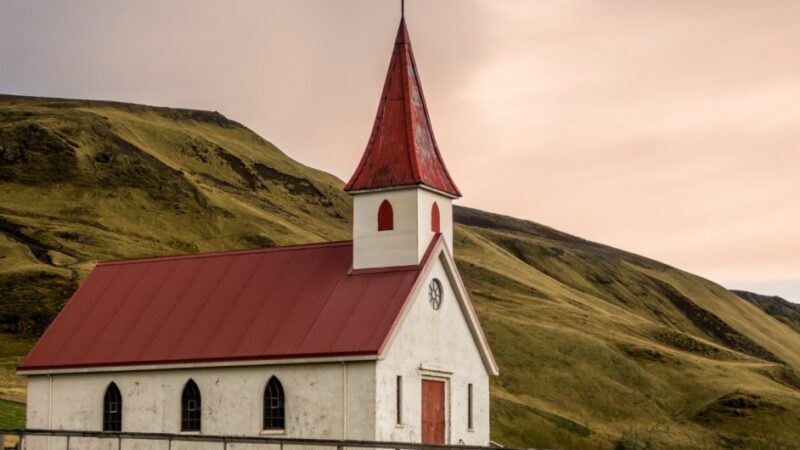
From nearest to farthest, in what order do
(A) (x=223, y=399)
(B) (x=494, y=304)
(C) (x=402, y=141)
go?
(A) (x=223, y=399) < (C) (x=402, y=141) < (B) (x=494, y=304)

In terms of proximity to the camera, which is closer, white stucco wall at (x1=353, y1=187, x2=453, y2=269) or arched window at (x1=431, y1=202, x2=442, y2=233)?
white stucco wall at (x1=353, y1=187, x2=453, y2=269)

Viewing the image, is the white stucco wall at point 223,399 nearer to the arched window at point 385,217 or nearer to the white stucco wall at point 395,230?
the white stucco wall at point 395,230

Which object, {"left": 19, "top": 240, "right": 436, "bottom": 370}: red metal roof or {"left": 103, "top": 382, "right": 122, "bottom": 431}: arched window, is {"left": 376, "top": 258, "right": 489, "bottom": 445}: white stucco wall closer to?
{"left": 19, "top": 240, "right": 436, "bottom": 370}: red metal roof

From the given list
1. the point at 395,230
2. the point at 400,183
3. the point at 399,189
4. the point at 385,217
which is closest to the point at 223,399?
the point at 395,230

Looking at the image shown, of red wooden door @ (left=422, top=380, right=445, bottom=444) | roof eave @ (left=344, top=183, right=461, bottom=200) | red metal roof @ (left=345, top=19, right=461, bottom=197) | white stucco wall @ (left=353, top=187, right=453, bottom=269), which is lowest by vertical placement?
red wooden door @ (left=422, top=380, right=445, bottom=444)

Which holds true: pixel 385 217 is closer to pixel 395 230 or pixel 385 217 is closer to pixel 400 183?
pixel 395 230

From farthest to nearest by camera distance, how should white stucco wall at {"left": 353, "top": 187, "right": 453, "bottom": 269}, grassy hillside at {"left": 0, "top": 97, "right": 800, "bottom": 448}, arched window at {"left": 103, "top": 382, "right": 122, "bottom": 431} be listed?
grassy hillside at {"left": 0, "top": 97, "right": 800, "bottom": 448}
arched window at {"left": 103, "top": 382, "right": 122, "bottom": 431}
white stucco wall at {"left": 353, "top": 187, "right": 453, "bottom": 269}

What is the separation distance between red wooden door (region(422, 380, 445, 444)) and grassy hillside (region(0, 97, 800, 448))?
29775mm

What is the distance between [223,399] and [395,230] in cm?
895

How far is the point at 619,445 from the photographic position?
3351 inches

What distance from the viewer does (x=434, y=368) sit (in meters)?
46.3

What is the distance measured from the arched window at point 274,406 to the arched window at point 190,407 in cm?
320

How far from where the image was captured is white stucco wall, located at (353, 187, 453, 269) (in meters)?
46.8

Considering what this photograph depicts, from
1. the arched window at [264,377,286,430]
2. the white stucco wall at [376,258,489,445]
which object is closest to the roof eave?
the white stucco wall at [376,258,489,445]
